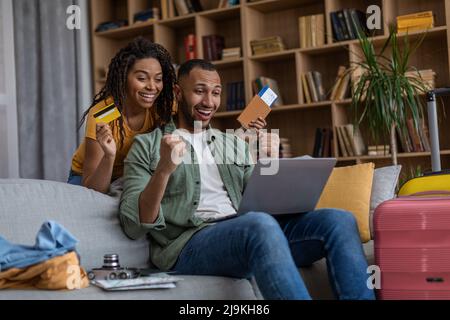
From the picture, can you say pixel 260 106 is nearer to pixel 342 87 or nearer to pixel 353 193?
pixel 353 193

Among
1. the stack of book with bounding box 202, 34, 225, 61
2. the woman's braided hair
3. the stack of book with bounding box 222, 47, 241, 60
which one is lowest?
the woman's braided hair

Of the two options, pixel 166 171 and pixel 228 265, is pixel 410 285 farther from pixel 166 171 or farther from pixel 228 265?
pixel 166 171

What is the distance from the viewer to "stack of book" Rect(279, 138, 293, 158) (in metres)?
4.26

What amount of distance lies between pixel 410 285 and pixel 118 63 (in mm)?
1150

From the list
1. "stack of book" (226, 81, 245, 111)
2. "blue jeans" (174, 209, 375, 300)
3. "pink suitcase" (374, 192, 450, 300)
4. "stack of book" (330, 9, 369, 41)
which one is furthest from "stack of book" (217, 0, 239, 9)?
"pink suitcase" (374, 192, 450, 300)

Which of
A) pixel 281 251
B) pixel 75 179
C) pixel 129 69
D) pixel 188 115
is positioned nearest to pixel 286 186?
pixel 281 251

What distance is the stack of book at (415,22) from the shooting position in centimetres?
373

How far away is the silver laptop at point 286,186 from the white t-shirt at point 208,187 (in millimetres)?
163

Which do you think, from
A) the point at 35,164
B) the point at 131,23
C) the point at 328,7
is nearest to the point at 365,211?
the point at 328,7

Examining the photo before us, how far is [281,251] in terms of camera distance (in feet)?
4.74

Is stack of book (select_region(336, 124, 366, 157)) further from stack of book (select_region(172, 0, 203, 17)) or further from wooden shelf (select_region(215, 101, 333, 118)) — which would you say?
stack of book (select_region(172, 0, 203, 17))

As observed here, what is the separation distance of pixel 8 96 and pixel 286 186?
316 cm

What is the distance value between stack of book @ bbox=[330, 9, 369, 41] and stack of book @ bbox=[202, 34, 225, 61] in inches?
34.0
